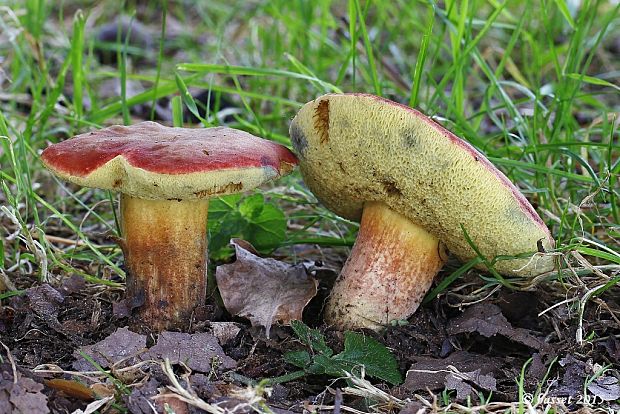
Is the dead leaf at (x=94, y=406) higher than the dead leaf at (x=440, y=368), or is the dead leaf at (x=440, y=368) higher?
the dead leaf at (x=94, y=406)

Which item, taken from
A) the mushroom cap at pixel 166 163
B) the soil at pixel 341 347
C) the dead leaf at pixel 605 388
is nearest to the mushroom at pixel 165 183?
the mushroom cap at pixel 166 163

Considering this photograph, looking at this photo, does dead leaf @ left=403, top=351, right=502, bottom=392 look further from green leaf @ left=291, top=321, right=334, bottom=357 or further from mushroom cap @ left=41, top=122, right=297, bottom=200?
mushroom cap @ left=41, top=122, right=297, bottom=200

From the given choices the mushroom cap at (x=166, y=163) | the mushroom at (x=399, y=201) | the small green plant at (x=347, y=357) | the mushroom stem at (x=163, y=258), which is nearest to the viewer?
the mushroom cap at (x=166, y=163)

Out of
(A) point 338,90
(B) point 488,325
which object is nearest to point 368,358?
(B) point 488,325

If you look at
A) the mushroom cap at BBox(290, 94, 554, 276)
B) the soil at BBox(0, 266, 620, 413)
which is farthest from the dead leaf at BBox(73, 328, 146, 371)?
the mushroom cap at BBox(290, 94, 554, 276)

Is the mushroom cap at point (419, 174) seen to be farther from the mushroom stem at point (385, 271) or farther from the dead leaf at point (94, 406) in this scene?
the dead leaf at point (94, 406)

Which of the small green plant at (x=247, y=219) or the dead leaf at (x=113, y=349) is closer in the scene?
the dead leaf at (x=113, y=349)
